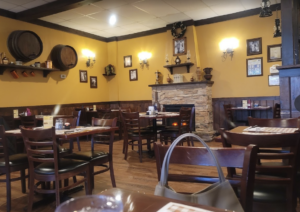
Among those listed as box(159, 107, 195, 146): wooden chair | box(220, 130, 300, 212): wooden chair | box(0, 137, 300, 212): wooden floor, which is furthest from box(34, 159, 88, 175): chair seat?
box(159, 107, 195, 146): wooden chair

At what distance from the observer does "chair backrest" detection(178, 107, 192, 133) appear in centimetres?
463

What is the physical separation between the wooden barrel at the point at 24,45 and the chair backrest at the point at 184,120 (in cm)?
380

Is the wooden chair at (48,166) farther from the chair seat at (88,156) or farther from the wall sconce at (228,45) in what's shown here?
the wall sconce at (228,45)

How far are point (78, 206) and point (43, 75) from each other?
641cm

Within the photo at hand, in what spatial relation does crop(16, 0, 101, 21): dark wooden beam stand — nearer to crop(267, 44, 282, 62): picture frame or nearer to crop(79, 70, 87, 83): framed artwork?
crop(79, 70, 87, 83): framed artwork

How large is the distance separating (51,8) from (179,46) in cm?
342

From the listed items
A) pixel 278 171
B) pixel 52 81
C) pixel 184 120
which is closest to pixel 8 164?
pixel 278 171

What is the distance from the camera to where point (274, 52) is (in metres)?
6.01

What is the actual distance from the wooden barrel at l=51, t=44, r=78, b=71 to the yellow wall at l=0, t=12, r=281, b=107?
7.5 inches

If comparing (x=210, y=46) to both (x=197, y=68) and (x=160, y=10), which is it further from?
(x=160, y=10)

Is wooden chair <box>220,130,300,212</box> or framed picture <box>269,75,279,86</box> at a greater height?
framed picture <box>269,75,279,86</box>

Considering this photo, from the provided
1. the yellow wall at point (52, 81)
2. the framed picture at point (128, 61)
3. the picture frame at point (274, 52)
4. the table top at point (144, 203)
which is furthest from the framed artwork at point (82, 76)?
the table top at point (144, 203)

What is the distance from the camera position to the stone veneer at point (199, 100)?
649 cm

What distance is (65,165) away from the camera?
236 centimetres
